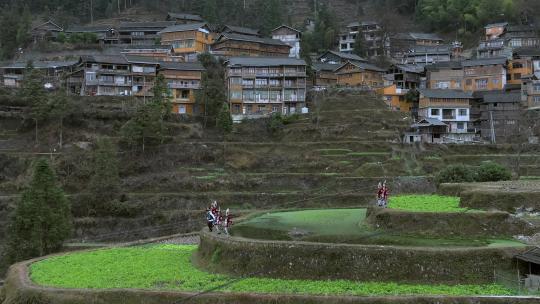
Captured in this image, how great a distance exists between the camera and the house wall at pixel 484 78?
75.1 meters

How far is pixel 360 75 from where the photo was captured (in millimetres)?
78125

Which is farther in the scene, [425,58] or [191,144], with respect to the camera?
[425,58]

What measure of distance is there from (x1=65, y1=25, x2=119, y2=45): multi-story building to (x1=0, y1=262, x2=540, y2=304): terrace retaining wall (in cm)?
7794

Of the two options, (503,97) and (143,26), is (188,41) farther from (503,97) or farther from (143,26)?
(503,97)

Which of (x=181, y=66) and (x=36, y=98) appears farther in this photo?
(x=181, y=66)

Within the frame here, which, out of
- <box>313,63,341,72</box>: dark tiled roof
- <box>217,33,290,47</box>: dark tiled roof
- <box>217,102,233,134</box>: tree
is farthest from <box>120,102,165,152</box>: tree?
<box>313,63,341,72</box>: dark tiled roof

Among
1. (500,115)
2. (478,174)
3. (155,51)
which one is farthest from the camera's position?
(155,51)

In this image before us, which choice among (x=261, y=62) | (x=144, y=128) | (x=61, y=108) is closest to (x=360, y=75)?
(x=261, y=62)

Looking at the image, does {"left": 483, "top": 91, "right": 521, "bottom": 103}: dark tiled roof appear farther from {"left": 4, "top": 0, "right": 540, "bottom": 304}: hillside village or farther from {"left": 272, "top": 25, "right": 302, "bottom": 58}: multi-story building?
{"left": 272, "top": 25, "right": 302, "bottom": 58}: multi-story building

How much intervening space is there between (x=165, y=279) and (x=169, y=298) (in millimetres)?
2119

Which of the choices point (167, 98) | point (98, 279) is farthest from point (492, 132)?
point (98, 279)

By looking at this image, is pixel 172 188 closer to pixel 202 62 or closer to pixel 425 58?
pixel 202 62

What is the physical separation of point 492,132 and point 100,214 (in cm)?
4793

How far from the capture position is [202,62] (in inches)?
3182
